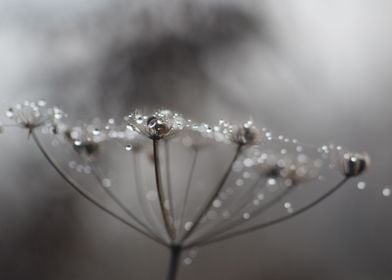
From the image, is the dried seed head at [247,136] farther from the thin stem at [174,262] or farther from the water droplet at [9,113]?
the water droplet at [9,113]

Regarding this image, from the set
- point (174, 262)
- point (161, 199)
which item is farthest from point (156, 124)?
point (174, 262)

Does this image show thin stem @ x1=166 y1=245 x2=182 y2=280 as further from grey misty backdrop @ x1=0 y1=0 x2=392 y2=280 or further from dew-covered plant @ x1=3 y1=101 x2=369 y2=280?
grey misty backdrop @ x1=0 y1=0 x2=392 y2=280

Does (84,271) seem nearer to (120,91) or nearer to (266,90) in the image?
(120,91)

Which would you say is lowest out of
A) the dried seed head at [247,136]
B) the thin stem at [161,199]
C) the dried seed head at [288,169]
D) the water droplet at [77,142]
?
the thin stem at [161,199]

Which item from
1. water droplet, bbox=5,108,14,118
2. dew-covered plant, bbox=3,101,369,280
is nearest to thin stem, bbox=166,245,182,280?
dew-covered plant, bbox=3,101,369,280

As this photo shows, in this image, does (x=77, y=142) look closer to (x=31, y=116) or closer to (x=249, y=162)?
(x=31, y=116)

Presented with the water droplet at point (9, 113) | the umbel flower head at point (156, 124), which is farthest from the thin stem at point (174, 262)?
the water droplet at point (9, 113)
